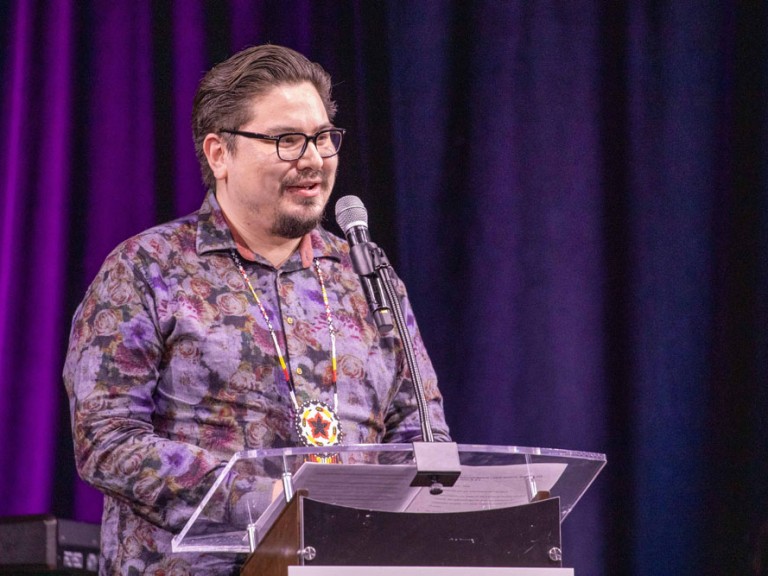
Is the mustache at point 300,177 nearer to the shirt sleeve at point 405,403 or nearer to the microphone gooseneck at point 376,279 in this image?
the shirt sleeve at point 405,403

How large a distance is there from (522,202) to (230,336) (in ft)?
4.74

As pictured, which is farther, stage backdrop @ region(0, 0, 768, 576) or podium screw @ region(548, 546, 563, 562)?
stage backdrop @ region(0, 0, 768, 576)

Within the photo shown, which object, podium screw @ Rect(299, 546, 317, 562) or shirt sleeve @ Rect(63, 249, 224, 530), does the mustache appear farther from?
podium screw @ Rect(299, 546, 317, 562)

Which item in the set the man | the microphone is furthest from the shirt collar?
the microphone

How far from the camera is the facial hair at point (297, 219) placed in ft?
8.44

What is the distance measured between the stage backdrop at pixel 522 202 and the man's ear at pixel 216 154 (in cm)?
69

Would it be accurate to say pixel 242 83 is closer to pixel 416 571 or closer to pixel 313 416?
pixel 313 416

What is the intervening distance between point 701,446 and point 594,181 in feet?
2.81

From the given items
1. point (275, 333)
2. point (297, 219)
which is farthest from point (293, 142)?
point (275, 333)

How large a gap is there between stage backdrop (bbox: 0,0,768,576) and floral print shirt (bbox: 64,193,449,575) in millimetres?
782

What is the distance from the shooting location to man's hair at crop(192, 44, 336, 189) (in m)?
2.63

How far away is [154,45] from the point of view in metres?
3.42

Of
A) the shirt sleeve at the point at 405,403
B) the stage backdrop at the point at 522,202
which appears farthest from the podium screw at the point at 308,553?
the stage backdrop at the point at 522,202

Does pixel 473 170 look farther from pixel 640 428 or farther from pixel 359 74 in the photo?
pixel 640 428
